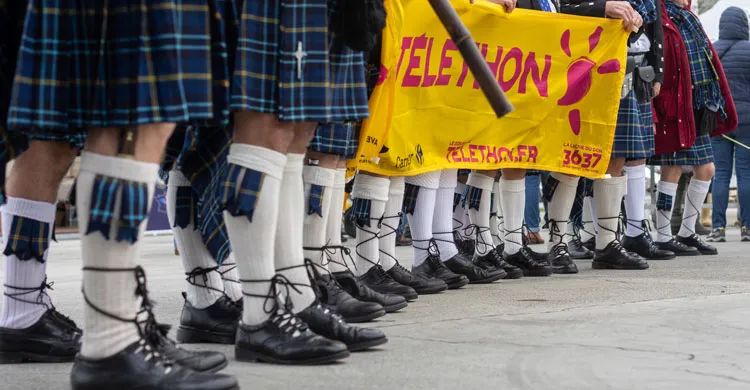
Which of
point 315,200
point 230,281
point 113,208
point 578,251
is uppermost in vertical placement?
point 113,208

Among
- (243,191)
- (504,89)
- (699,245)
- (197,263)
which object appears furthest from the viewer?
(699,245)

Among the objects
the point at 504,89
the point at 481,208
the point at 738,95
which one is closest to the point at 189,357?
the point at 481,208

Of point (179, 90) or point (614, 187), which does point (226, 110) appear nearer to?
point (179, 90)

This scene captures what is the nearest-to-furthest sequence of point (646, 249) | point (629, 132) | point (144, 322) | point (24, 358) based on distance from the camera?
1. point (144, 322)
2. point (24, 358)
3. point (629, 132)
4. point (646, 249)

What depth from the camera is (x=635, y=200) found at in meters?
6.56

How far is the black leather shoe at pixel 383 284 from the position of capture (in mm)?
4008

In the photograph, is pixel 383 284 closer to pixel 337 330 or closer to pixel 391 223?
pixel 391 223

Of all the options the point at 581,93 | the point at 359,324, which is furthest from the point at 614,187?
the point at 359,324

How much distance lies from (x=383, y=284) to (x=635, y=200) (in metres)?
3.00

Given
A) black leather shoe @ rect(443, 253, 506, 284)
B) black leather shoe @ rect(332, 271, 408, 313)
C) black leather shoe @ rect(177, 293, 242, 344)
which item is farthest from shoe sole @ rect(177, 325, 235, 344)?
black leather shoe @ rect(443, 253, 506, 284)

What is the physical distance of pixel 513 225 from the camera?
5.34m

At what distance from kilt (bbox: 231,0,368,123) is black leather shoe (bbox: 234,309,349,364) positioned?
495 mm

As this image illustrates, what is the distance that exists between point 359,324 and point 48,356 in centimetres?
106

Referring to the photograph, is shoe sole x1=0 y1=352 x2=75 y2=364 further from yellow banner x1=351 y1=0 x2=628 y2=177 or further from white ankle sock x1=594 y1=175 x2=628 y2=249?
white ankle sock x1=594 y1=175 x2=628 y2=249
